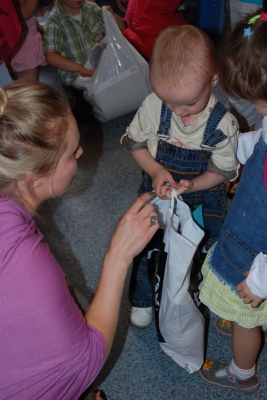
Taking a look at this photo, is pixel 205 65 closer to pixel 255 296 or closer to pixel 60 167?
pixel 60 167

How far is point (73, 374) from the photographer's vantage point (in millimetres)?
890

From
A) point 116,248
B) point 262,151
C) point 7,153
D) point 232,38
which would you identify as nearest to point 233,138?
point 262,151

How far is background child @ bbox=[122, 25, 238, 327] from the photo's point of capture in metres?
1.08

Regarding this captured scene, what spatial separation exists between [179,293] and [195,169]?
1.08 ft

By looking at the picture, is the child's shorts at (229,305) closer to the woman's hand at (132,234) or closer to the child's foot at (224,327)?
the woman's hand at (132,234)

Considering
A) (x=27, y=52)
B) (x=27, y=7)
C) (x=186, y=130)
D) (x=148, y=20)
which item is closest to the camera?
(x=186, y=130)

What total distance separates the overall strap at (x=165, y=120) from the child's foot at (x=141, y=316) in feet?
1.98

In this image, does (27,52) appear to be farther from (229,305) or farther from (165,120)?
(229,305)

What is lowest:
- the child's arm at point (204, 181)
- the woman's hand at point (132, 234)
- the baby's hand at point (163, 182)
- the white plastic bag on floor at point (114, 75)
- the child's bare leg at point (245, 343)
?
the child's bare leg at point (245, 343)

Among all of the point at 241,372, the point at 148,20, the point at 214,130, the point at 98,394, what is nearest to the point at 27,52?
the point at 148,20

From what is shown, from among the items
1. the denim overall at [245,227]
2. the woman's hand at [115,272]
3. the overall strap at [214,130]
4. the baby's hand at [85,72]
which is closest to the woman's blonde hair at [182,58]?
the overall strap at [214,130]

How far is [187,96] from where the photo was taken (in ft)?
3.56

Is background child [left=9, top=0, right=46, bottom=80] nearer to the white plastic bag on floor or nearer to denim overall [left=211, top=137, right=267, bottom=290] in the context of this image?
the white plastic bag on floor

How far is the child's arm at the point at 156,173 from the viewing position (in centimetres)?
121
